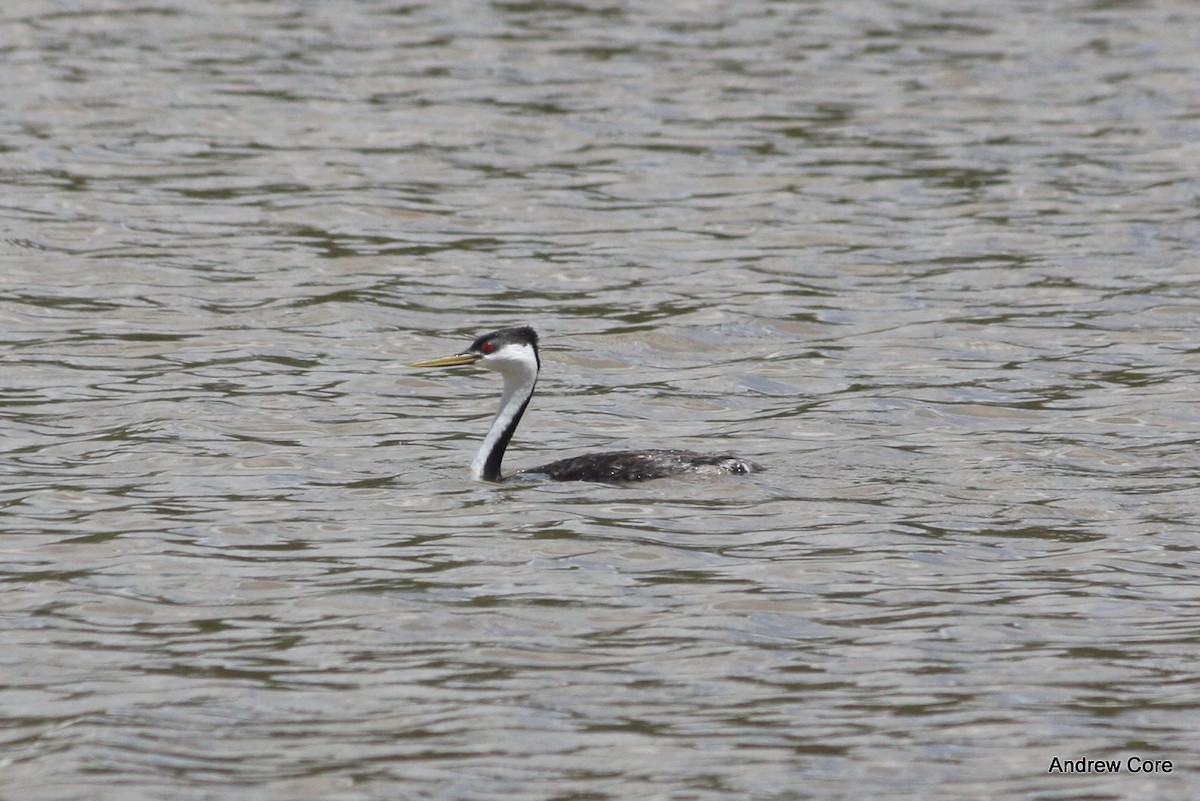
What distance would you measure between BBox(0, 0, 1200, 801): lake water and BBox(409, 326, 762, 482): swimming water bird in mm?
152

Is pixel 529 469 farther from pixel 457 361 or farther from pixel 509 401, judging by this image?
pixel 457 361

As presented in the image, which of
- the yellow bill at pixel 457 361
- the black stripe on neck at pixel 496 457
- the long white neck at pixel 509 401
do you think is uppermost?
the yellow bill at pixel 457 361

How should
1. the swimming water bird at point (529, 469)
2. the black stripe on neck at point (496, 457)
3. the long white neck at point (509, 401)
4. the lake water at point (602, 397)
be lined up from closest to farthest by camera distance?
the lake water at point (602, 397), the swimming water bird at point (529, 469), the black stripe on neck at point (496, 457), the long white neck at point (509, 401)

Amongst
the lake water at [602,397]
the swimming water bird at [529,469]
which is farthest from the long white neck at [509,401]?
the lake water at [602,397]

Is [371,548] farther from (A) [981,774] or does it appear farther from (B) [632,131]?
(B) [632,131]

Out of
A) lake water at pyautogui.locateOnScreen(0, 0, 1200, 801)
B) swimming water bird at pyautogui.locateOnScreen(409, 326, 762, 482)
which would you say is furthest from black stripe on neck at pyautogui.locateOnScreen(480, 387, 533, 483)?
lake water at pyautogui.locateOnScreen(0, 0, 1200, 801)

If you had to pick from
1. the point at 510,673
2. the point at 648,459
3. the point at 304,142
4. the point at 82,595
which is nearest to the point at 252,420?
the point at 648,459

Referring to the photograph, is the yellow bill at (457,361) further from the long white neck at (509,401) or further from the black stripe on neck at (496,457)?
the black stripe on neck at (496,457)

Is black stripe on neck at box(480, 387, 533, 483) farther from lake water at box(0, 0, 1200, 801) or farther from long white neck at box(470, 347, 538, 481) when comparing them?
lake water at box(0, 0, 1200, 801)

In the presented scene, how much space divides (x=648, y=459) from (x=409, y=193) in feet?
29.0

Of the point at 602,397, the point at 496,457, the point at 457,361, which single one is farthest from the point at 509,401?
the point at 602,397

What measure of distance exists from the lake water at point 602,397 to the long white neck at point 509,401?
0.50 meters

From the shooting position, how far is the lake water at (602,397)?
7934 mm

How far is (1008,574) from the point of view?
32.4ft
